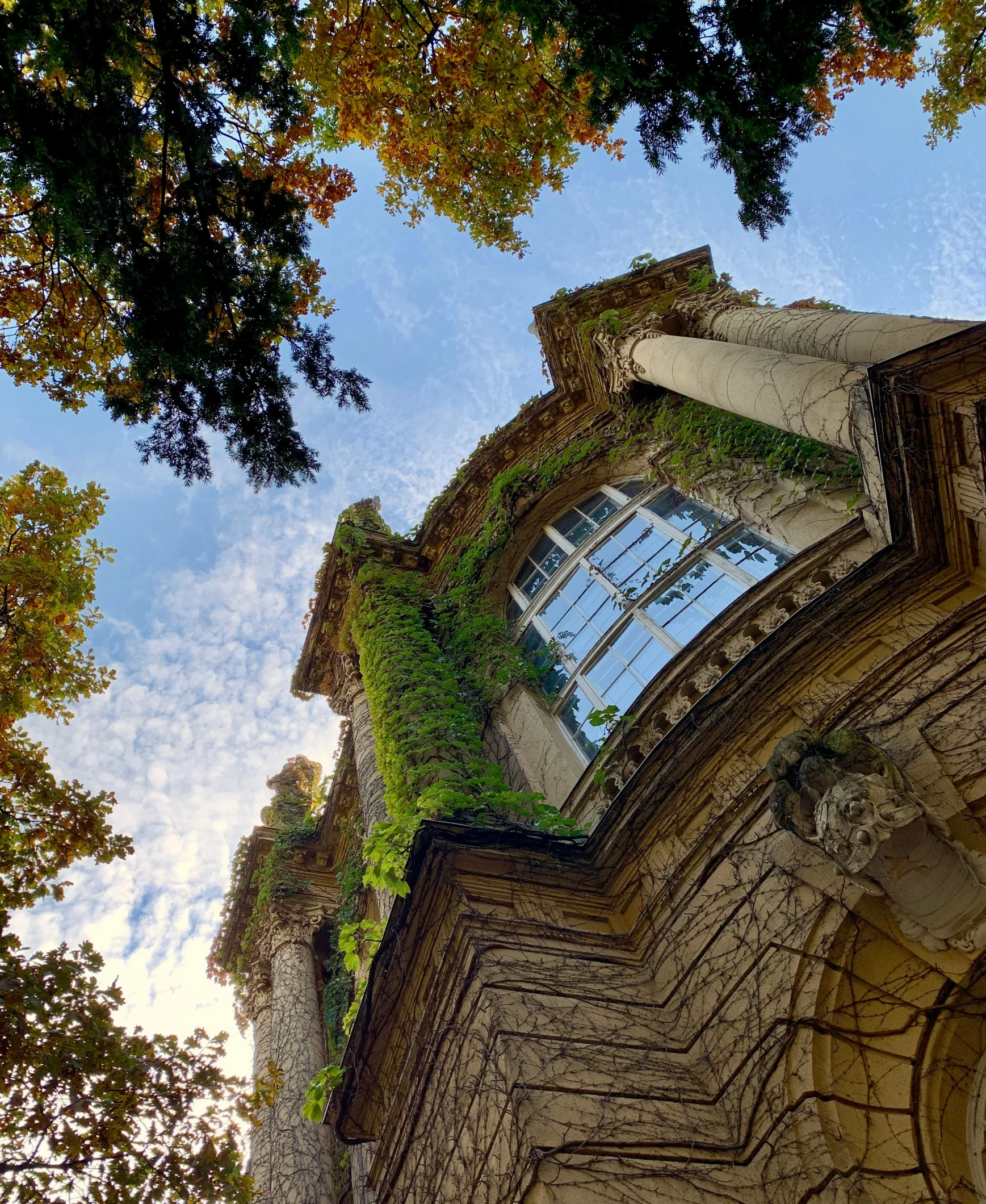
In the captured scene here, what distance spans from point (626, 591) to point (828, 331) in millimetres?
3523

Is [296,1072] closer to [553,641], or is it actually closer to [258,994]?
[258,994]

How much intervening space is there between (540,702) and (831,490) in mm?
4228

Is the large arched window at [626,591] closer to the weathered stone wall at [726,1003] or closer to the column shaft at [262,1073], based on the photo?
the weathered stone wall at [726,1003]

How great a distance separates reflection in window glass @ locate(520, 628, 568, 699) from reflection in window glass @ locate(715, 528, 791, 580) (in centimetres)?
248

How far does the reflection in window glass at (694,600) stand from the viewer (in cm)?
895

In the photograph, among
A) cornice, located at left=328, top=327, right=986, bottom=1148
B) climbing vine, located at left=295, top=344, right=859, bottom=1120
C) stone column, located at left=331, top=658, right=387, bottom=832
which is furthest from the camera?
stone column, located at left=331, top=658, right=387, bottom=832

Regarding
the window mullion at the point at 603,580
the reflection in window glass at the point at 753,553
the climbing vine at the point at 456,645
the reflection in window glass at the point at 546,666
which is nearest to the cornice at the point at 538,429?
the climbing vine at the point at 456,645

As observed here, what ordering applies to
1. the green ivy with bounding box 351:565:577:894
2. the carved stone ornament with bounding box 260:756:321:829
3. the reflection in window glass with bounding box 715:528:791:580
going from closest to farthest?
the green ivy with bounding box 351:565:577:894 < the reflection in window glass with bounding box 715:528:791:580 < the carved stone ornament with bounding box 260:756:321:829

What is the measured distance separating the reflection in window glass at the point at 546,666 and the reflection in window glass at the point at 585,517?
166 centimetres

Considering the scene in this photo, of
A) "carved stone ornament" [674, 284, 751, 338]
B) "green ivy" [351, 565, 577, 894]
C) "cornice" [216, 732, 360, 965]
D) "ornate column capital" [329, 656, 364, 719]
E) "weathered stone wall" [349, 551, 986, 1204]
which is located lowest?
"weathered stone wall" [349, 551, 986, 1204]

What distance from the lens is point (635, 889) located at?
6.81 meters

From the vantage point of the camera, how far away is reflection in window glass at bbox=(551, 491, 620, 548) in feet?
41.1

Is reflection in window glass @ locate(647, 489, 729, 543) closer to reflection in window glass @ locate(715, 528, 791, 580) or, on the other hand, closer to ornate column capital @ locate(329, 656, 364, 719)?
reflection in window glass @ locate(715, 528, 791, 580)

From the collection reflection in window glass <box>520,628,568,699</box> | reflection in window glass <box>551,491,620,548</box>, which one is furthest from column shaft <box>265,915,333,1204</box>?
reflection in window glass <box>551,491,620,548</box>
